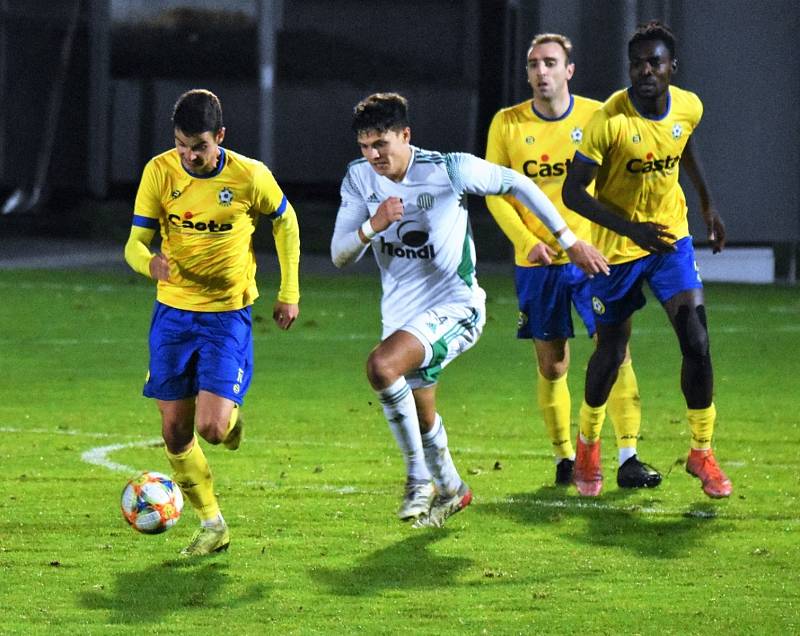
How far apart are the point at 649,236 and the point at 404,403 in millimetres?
Answer: 1401

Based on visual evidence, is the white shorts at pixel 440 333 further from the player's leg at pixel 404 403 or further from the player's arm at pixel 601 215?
the player's arm at pixel 601 215

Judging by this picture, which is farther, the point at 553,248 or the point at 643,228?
the point at 553,248

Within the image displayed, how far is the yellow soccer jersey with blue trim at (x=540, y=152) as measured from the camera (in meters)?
8.84

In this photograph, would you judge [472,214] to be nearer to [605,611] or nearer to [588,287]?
[588,287]

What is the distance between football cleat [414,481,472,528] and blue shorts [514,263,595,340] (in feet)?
4.62

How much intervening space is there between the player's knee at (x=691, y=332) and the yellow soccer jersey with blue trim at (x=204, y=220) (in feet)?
6.51

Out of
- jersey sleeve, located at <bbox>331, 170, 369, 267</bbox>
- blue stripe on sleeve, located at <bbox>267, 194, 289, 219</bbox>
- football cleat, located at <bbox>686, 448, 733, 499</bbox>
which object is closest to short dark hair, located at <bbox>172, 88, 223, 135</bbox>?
blue stripe on sleeve, located at <bbox>267, 194, 289, 219</bbox>

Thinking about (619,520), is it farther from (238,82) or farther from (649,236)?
(238,82)

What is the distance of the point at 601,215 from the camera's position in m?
8.03

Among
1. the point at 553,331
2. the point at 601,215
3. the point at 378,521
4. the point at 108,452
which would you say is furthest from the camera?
the point at 108,452

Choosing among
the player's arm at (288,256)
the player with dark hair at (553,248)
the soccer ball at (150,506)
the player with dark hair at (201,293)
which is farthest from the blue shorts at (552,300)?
the soccer ball at (150,506)

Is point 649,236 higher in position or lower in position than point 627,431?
higher

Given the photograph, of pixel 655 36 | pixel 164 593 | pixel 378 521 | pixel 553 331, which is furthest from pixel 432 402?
pixel 655 36

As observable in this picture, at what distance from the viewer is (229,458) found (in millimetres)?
9453
